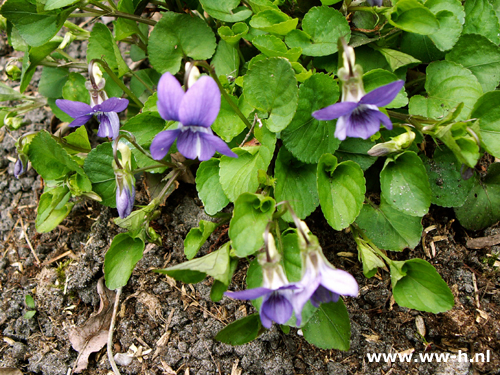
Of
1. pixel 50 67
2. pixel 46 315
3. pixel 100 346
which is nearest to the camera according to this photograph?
pixel 100 346


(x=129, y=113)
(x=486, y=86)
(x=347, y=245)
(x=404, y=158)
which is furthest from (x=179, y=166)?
(x=486, y=86)

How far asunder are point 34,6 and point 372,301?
2405mm

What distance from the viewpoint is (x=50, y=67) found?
2.73 metres

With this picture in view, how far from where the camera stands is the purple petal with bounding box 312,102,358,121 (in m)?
1.42

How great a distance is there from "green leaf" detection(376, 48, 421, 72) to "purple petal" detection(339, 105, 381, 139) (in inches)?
25.1

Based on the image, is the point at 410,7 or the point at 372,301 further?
the point at 372,301

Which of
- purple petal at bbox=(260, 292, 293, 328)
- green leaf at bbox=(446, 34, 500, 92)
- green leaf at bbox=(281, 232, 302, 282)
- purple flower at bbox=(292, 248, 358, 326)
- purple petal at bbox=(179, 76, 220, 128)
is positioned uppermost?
purple petal at bbox=(179, 76, 220, 128)

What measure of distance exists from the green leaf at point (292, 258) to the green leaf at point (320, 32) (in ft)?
3.15

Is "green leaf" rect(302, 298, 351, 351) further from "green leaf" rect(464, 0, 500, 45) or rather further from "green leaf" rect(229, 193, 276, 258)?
"green leaf" rect(464, 0, 500, 45)

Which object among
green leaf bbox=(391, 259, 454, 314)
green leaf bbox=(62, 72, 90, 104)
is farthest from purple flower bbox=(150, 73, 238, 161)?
green leaf bbox=(62, 72, 90, 104)

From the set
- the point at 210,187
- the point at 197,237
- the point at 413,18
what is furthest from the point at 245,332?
the point at 413,18

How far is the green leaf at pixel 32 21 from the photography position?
2100 millimetres

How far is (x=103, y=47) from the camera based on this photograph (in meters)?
2.39

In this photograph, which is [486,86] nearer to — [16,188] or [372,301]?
[372,301]
